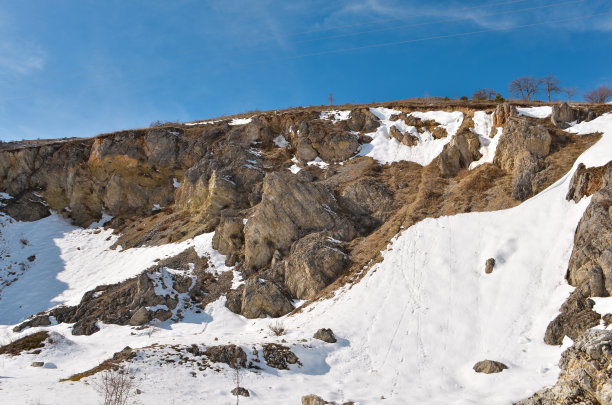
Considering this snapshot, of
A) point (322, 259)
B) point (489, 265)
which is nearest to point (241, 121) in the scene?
point (322, 259)

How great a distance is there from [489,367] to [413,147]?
24.1 m

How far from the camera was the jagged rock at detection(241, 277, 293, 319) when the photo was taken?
80.5 ft

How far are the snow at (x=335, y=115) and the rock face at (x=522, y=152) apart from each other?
18.4 meters

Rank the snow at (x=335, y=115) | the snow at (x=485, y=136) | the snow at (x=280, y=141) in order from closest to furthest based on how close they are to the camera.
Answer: the snow at (x=485, y=136) → the snow at (x=335, y=115) → the snow at (x=280, y=141)

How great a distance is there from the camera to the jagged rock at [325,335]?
1910 centimetres

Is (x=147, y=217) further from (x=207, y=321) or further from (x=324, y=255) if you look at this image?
(x=324, y=255)

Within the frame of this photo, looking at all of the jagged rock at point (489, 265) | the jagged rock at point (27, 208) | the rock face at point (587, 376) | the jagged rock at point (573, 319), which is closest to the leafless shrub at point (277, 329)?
the jagged rock at point (489, 265)

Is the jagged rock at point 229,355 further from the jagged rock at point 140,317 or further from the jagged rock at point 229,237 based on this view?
the jagged rock at point 229,237

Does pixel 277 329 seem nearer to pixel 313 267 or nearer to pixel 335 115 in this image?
pixel 313 267

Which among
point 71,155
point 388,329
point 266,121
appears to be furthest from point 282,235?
point 71,155

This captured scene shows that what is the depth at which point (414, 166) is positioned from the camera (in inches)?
1339

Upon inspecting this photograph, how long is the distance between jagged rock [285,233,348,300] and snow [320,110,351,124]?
20441mm

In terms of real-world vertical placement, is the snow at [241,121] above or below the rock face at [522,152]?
above

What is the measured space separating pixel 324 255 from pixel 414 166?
13.6 m
